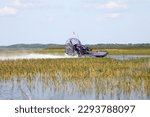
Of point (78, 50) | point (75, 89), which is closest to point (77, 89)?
point (75, 89)

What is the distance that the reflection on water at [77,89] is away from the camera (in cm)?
2184

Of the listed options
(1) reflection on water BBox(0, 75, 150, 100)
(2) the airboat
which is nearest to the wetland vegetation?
(1) reflection on water BBox(0, 75, 150, 100)

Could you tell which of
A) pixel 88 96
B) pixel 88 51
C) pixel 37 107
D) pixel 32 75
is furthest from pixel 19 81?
pixel 88 51

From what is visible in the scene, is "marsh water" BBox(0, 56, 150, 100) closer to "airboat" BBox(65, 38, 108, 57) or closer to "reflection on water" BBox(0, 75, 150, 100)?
"reflection on water" BBox(0, 75, 150, 100)

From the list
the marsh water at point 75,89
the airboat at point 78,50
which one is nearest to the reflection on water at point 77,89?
the marsh water at point 75,89

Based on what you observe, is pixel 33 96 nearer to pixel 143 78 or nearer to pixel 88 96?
pixel 88 96

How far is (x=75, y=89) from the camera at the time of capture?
77.0ft

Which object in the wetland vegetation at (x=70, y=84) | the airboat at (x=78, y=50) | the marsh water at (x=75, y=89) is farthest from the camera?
the airboat at (x=78, y=50)

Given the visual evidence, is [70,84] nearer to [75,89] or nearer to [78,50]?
[75,89]

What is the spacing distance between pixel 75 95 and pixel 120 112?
611cm

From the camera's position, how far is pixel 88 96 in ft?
71.0

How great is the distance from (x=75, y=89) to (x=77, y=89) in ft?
0.35

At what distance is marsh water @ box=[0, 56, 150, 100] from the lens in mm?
21828

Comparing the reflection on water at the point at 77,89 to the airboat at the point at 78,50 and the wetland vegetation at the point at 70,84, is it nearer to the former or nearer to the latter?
the wetland vegetation at the point at 70,84
